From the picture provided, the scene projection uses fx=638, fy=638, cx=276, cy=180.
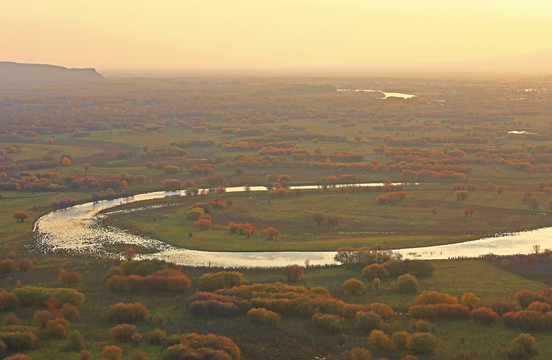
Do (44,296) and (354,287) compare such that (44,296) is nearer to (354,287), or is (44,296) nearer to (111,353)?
(111,353)

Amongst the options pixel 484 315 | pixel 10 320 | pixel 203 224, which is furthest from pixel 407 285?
pixel 10 320

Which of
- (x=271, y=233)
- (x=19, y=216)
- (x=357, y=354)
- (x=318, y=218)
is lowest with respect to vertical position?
(x=19, y=216)

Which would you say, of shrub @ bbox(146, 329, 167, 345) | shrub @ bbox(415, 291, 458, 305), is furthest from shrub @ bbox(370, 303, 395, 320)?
shrub @ bbox(146, 329, 167, 345)

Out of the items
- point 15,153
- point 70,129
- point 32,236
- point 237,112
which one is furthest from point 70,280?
point 237,112

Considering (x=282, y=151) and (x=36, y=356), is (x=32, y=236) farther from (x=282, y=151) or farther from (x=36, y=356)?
(x=282, y=151)

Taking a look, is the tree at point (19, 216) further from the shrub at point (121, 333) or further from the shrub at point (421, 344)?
the shrub at point (421, 344)

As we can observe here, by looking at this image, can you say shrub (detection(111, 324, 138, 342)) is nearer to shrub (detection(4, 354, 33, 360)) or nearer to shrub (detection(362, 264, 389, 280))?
shrub (detection(4, 354, 33, 360))

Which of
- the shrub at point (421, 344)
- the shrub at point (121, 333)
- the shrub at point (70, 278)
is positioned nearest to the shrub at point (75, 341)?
the shrub at point (121, 333)
